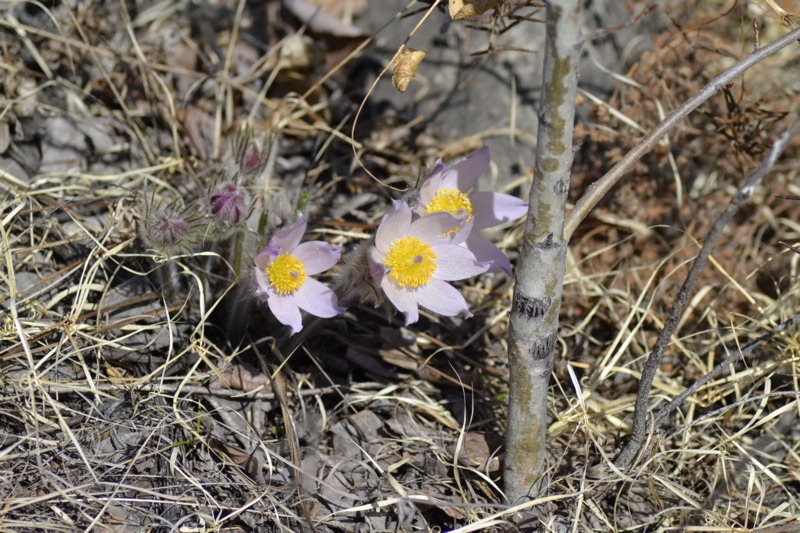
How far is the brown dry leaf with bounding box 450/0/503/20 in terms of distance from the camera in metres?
1.62

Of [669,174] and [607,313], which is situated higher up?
[669,174]

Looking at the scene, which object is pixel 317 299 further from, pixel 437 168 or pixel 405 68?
pixel 405 68

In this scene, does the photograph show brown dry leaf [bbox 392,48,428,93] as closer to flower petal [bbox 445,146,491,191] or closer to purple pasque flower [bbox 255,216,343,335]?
flower petal [bbox 445,146,491,191]

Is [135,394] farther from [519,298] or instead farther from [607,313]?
[607,313]

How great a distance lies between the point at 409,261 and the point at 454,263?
0.15 meters

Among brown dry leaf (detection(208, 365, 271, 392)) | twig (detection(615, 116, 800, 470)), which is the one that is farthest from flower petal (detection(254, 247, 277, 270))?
twig (detection(615, 116, 800, 470))

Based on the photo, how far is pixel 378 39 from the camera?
2.74 metres

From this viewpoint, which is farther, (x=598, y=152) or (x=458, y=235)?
(x=598, y=152)

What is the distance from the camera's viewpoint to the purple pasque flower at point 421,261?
1.71m

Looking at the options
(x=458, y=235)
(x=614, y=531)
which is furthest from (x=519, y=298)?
(x=614, y=531)

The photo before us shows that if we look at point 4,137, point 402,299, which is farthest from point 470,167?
point 4,137

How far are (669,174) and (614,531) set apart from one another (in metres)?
1.51

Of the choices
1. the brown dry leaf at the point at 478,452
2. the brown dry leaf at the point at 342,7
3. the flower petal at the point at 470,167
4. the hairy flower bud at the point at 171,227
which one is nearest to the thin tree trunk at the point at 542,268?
the brown dry leaf at the point at 478,452

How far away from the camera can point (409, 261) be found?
174cm
